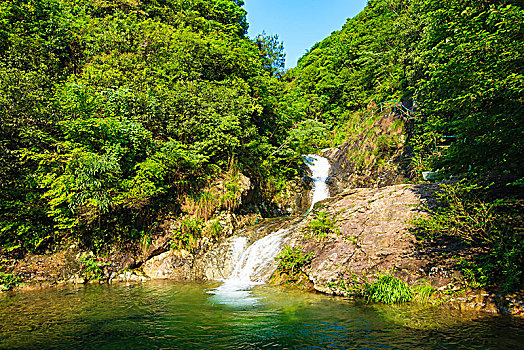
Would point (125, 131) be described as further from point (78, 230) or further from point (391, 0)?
point (391, 0)

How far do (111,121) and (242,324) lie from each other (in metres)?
8.65

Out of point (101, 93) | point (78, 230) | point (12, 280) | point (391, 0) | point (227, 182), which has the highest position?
point (391, 0)

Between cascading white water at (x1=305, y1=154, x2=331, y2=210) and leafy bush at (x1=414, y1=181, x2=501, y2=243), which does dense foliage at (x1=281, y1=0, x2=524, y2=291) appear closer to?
leafy bush at (x1=414, y1=181, x2=501, y2=243)

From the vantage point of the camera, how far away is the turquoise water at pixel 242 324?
4457 mm

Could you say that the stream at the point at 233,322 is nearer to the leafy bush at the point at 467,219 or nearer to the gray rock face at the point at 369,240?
the gray rock face at the point at 369,240

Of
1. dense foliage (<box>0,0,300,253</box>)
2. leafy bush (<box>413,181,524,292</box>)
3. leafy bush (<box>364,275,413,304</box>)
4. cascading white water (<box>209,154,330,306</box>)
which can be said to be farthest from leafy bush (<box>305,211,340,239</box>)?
dense foliage (<box>0,0,300,253</box>)

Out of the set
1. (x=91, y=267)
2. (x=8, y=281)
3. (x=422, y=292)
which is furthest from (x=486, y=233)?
(x=8, y=281)

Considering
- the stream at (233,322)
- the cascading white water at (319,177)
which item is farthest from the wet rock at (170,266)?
the cascading white water at (319,177)

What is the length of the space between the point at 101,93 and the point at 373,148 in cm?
1498

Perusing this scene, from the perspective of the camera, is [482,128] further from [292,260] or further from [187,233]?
[187,233]

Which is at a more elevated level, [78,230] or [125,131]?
[125,131]

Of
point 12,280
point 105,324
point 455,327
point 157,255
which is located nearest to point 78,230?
point 12,280

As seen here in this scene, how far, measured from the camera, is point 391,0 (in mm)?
26750

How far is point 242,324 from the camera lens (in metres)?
5.45
